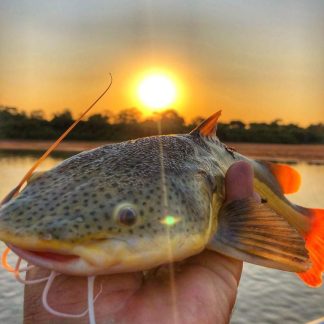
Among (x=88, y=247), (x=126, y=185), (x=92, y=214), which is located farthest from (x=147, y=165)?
(x=88, y=247)

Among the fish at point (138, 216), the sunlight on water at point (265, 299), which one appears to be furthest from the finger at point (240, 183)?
the sunlight on water at point (265, 299)

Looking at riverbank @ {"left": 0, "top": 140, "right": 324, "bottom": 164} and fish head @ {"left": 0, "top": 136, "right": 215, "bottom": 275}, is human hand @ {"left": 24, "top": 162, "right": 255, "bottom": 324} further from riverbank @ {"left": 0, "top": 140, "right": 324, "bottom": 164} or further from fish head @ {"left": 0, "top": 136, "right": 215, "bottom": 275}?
riverbank @ {"left": 0, "top": 140, "right": 324, "bottom": 164}

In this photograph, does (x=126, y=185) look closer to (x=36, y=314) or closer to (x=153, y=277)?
(x=153, y=277)

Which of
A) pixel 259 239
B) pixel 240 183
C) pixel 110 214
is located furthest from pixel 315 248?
pixel 110 214

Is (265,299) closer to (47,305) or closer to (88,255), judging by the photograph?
(47,305)

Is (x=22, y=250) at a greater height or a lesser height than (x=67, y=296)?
greater

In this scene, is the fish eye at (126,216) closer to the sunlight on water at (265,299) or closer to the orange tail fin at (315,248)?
the orange tail fin at (315,248)
